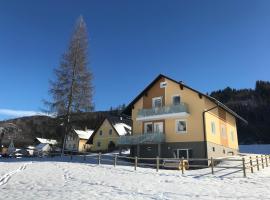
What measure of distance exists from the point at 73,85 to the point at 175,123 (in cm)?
1559

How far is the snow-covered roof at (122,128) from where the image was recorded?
56.2 m

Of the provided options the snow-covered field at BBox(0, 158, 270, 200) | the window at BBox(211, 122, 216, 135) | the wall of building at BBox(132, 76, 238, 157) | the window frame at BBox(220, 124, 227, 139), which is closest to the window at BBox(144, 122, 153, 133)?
the wall of building at BBox(132, 76, 238, 157)

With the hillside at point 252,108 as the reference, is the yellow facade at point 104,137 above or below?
below

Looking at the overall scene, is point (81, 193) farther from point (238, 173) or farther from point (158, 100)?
point (158, 100)

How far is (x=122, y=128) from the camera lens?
190ft

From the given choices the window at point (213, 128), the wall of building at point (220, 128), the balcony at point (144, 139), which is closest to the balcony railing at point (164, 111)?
the balcony at point (144, 139)

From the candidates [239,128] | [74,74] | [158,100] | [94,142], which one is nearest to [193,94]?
[158,100]

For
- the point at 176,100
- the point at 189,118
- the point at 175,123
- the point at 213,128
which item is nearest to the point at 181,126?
the point at 175,123

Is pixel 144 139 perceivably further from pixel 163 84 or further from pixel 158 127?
pixel 163 84

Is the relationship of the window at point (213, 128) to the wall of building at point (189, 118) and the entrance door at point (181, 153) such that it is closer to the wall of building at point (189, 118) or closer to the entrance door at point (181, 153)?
the wall of building at point (189, 118)

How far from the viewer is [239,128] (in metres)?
83.6

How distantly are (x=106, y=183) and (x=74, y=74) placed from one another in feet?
92.3

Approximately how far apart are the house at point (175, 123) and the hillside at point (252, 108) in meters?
45.9

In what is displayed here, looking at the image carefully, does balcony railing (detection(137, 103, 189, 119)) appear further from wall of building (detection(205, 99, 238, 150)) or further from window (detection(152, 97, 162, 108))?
wall of building (detection(205, 99, 238, 150))
